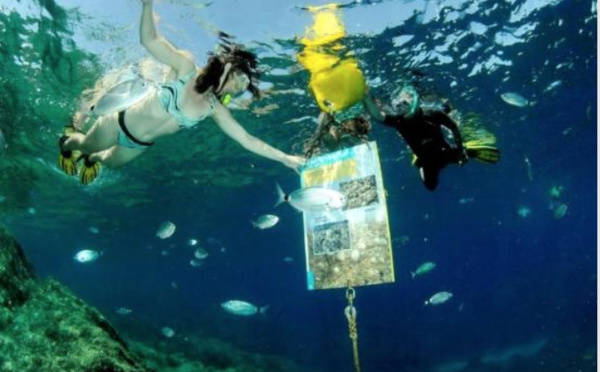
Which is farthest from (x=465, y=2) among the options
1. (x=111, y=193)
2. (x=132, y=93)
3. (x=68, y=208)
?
(x=68, y=208)

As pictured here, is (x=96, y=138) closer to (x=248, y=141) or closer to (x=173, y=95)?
(x=173, y=95)

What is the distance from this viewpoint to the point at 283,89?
594 inches

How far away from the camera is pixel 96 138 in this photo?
606 centimetres

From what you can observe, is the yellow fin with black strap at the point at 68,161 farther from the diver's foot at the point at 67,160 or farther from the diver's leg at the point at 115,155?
the diver's leg at the point at 115,155

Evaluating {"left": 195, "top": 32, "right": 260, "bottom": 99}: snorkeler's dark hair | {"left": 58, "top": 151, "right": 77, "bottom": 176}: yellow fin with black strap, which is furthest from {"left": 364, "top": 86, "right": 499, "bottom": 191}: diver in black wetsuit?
{"left": 58, "top": 151, "right": 77, "bottom": 176}: yellow fin with black strap

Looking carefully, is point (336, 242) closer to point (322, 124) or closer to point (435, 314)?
point (322, 124)

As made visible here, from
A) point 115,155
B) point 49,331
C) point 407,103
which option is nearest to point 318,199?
point 407,103

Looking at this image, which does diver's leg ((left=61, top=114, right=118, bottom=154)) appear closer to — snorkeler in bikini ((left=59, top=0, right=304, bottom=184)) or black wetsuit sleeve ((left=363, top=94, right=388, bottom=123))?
snorkeler in bikini ((left=59, top=0, right=304, bottom=184))

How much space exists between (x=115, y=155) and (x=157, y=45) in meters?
2.23

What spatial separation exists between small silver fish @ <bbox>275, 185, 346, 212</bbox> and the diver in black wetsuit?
5.45 ft

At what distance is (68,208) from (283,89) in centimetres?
2789

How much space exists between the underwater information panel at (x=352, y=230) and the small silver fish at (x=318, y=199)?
9cm

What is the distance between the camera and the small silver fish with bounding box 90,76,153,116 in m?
4.74

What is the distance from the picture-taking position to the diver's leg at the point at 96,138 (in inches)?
233
